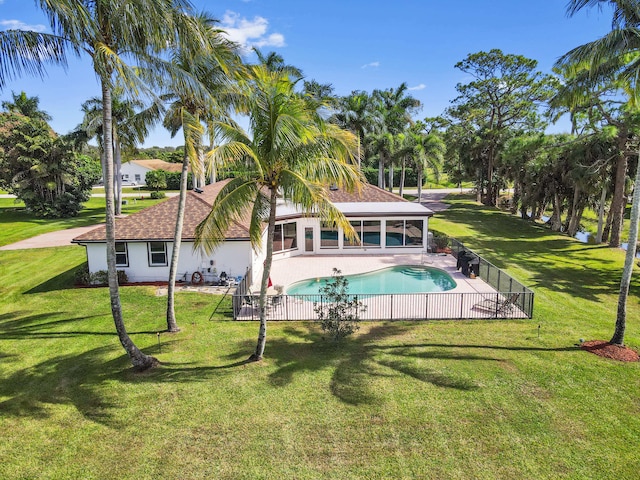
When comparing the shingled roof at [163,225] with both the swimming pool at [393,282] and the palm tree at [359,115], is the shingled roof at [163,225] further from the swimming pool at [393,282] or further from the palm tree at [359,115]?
the palm tree at [359,115]

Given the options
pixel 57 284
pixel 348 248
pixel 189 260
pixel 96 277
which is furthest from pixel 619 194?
pixel 57 284

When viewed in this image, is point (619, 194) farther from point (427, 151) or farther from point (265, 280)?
point (265, 280)

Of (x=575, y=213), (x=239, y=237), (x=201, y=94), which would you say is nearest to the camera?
(x=201, y=94)

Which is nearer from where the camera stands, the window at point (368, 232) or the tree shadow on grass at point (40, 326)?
the tree shadow on grass at point (40, 326)

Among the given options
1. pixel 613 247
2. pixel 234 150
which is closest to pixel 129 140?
pixel 234 150

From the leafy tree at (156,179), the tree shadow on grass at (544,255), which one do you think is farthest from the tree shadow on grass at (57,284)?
the leafy tree at (156,179)

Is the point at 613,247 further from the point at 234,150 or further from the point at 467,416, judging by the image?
the point at 234,150

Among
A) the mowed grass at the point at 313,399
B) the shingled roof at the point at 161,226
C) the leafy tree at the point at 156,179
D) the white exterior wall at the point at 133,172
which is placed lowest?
the mowed grass at the point at 313,399
